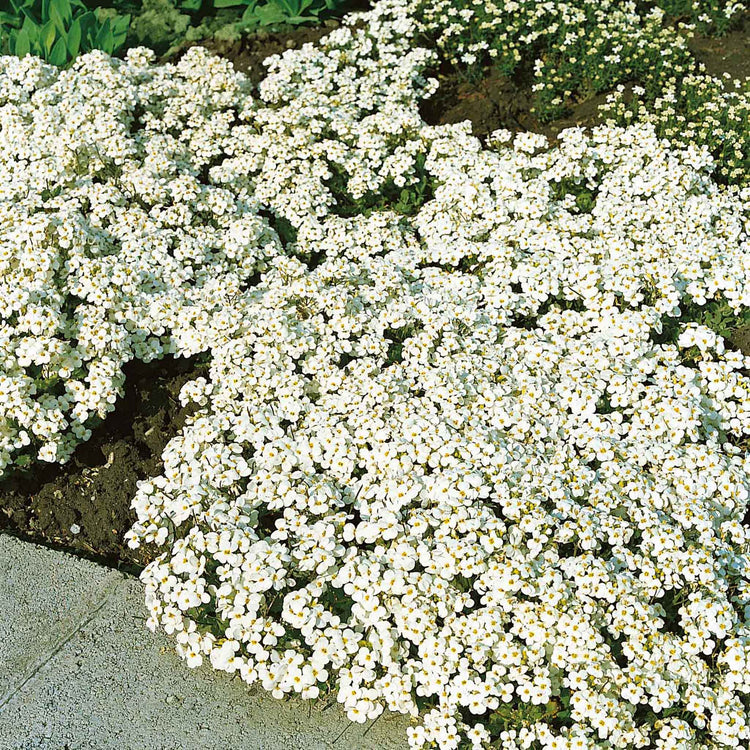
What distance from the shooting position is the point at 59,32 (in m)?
7.55

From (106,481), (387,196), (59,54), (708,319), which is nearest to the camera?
(106,481)

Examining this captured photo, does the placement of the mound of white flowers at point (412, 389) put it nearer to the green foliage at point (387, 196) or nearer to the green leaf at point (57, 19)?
the green foliage at point (387, 196)

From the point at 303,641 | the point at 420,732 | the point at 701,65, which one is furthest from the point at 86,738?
the point at 701,65

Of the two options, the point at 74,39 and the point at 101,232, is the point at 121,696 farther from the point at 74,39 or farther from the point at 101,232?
the point at 74,39

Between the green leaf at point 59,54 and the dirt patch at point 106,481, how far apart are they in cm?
354

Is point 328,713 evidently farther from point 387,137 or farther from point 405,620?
point 387,137

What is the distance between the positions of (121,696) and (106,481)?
1273mm

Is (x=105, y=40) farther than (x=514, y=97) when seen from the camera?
Yes

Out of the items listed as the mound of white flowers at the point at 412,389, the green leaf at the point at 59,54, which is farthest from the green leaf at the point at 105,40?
the mound of white flowers at the point at 412,389

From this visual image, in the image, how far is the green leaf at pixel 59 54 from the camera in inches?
285

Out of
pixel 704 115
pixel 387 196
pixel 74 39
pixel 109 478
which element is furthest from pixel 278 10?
pixel 109 478

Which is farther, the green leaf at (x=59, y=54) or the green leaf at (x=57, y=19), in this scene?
the green leaf at (x=57, y=19)

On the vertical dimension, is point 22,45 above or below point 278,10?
above

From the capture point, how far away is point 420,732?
346 centimetres
